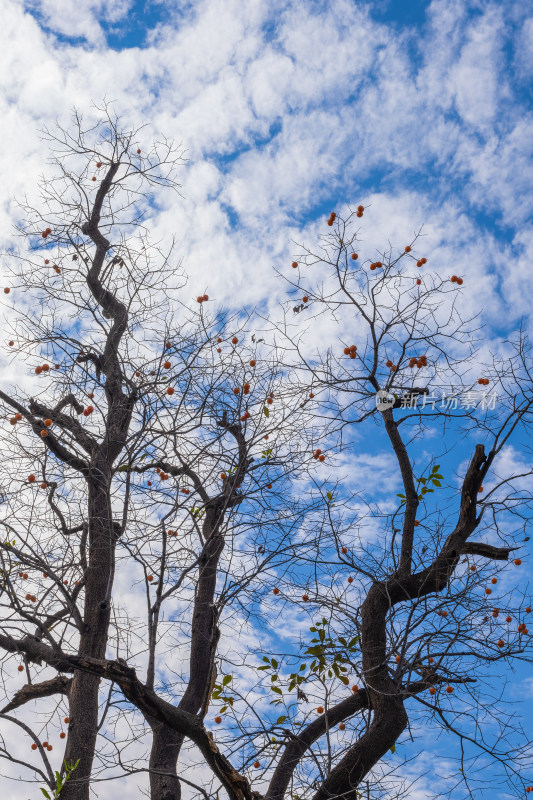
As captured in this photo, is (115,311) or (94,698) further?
(115,311)

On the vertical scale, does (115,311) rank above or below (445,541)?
above

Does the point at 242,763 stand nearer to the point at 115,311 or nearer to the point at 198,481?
the point at 198,481

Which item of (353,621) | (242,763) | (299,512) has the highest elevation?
(299,512)

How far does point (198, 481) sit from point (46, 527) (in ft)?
4.19

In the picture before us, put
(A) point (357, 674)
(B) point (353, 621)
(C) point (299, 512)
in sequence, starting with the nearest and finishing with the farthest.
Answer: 1. (A) point (357, 674)
2. (B) point (353, 621)
3. (C) point (299, 512)

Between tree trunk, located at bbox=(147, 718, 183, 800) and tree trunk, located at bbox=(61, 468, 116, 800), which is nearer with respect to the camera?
tree trunk, located at bbox=(61, 468, 116, 800)

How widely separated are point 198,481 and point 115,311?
5.73ft

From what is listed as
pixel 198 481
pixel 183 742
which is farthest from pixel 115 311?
pixel 183 742

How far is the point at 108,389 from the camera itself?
17.4ft

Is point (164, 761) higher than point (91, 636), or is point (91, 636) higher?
point (91, 636)

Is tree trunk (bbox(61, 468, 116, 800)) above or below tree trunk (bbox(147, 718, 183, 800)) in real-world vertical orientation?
above

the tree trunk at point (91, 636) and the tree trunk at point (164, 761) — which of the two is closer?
the tree trunk at point (91, 636)

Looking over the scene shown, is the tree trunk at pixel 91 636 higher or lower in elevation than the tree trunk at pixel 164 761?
higher

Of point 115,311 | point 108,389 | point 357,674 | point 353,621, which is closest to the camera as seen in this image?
point 357,674
